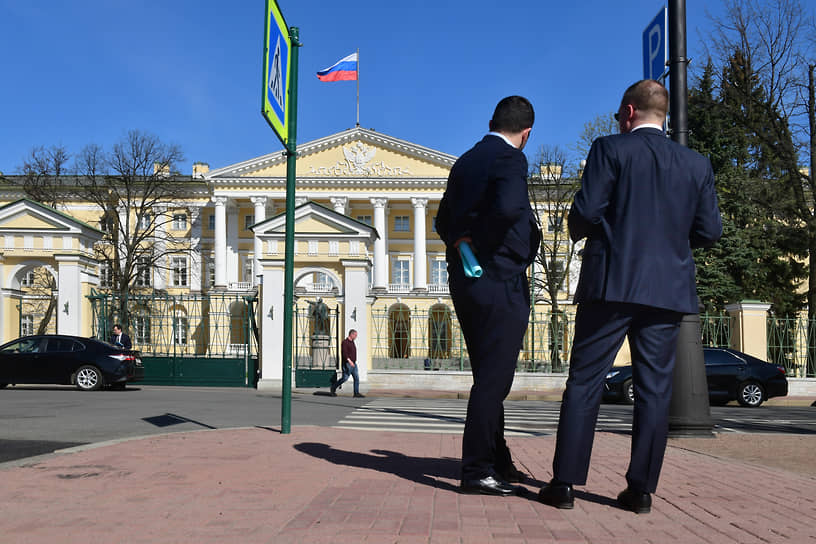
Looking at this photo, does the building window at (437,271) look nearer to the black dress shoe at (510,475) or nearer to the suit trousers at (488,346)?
the black dress shoe at (510,475)

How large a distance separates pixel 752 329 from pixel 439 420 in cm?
1626

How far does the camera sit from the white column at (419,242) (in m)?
65.5

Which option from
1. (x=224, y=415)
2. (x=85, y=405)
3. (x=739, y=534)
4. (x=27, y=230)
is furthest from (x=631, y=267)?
(x=27, y=230)

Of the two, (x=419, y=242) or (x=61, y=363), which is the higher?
(x=419, y=242)

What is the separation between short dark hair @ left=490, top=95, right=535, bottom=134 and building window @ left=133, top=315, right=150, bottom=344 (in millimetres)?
20052

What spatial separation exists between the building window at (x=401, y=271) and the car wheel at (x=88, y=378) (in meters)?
51.8

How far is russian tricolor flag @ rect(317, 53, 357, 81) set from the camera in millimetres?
33062

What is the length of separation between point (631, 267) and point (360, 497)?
1.84 meters

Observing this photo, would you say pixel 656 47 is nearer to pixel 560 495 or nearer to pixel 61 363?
pixel 560 495

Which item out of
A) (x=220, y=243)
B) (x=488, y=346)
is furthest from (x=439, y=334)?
(x=220, y=243)

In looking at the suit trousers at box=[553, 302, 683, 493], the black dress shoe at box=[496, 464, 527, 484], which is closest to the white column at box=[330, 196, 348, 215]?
the black dress shoe at box=[496, 464, 527, 484]

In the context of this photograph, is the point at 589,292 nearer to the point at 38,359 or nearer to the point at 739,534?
the point at 739,534

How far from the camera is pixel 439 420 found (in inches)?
457

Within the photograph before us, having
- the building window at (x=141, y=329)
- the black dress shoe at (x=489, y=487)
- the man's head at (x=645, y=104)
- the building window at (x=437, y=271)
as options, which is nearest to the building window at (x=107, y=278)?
the building window at (x=141, y=329)
